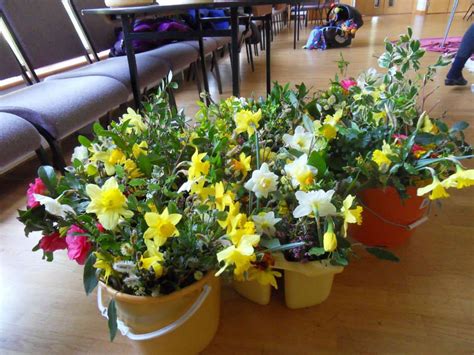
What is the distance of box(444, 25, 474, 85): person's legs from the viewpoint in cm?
264

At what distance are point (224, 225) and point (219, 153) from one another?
22cm

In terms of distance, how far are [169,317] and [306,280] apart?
35 centimetres

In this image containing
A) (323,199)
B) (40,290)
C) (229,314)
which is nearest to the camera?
(323,199)

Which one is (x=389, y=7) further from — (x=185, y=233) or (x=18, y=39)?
(x=185, y=233)

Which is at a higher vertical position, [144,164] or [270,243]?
[144,164]

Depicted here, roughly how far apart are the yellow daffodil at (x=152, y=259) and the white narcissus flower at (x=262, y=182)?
0.22m

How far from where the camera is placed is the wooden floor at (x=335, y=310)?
87 cm

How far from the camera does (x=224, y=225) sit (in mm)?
650

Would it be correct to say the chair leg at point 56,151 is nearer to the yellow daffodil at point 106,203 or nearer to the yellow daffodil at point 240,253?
the yellow daffodil at point 106,203

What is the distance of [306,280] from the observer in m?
0.89

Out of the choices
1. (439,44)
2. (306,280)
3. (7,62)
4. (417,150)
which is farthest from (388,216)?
(439,44)

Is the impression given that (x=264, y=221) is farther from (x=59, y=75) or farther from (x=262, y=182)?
(x=59, y=75)

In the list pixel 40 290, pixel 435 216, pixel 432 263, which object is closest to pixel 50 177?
pixel 40 290

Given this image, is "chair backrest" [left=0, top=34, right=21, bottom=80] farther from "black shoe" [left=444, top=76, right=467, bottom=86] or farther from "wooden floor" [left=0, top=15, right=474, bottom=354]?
"black shoe" [left=444, top=76, right=467, bottom=86]
